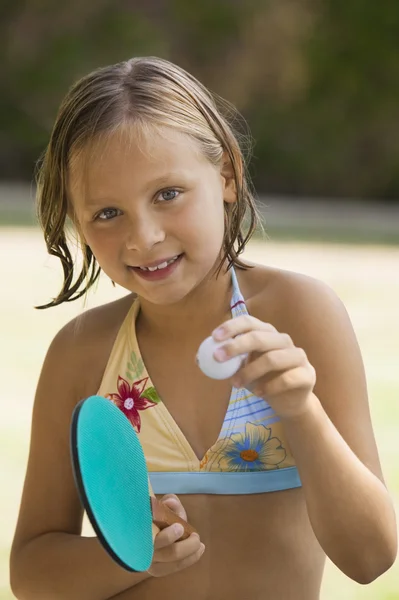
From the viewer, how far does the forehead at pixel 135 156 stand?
1.98 metres

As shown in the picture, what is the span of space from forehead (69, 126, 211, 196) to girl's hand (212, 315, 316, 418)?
44 centimetres

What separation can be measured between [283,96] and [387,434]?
12.1m

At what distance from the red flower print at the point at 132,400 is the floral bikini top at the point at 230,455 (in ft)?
0.06

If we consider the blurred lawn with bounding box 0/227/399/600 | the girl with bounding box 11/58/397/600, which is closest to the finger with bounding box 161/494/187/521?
the girl with bounding box 11/58/397/600

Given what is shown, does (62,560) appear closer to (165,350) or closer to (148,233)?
(165,350)

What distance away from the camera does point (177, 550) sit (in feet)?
6.06

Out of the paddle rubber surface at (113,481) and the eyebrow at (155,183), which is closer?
the paddle rubber surface at (113,481)

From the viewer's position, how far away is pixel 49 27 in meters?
17.3

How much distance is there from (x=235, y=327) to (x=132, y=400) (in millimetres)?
633

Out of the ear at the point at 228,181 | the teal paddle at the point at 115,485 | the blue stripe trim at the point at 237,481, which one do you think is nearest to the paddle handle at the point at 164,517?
the teal paddle at the point at 115,485

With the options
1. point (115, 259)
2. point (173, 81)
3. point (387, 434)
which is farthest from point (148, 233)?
point (387, 434)

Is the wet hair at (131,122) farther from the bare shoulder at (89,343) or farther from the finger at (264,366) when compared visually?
the finger at (264,366)

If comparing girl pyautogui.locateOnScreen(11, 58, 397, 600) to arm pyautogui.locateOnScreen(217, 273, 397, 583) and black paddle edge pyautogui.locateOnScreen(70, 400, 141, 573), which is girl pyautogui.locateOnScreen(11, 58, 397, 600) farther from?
black paddle edge pyautogui.locateOnScreen(70, 400, 141, 573)

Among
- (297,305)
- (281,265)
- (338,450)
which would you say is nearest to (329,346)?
(297,305)
